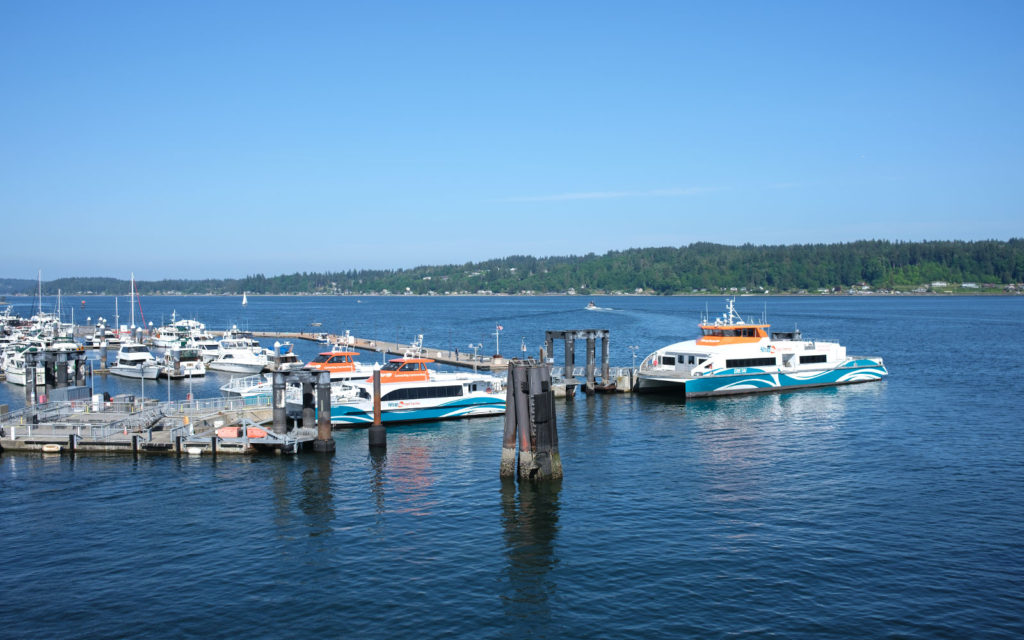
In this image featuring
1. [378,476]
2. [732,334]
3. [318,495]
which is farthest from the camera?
[732,334]

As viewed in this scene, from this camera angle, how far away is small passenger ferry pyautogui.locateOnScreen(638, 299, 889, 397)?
56156 mm

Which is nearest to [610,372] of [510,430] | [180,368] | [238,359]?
[510,430]

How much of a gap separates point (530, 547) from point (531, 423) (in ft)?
21.1

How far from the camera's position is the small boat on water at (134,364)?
233 ft

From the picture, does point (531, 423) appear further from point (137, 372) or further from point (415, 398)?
point (137, 372)

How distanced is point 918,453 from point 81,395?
1858 inches

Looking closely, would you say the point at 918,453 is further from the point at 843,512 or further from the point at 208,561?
the point at 208,561

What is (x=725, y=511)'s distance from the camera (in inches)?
1120

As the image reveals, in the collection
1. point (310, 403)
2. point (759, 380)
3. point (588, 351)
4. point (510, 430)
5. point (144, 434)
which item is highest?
point (588, 351)

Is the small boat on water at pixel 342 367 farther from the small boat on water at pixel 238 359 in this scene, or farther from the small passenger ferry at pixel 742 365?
the small boat on water at pixel 238 359

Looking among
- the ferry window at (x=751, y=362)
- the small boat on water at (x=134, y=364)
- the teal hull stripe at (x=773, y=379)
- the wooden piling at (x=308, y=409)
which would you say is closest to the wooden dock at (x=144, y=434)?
the wooden piling at (x=308, y=409)

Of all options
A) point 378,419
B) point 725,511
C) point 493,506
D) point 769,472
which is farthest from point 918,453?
point 378,419

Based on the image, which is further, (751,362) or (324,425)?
(751,362)

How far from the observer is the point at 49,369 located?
53.9 metres
